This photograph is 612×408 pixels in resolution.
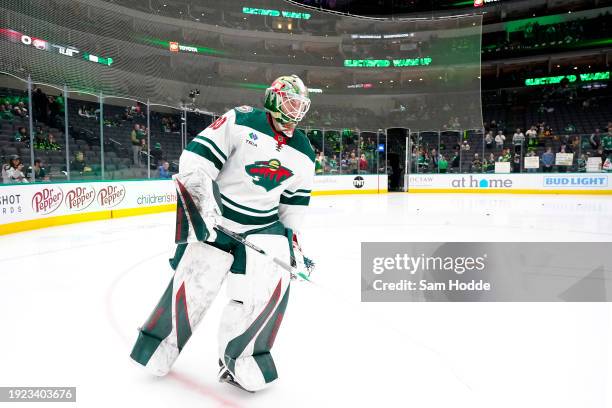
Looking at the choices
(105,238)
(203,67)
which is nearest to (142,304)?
(105,238)

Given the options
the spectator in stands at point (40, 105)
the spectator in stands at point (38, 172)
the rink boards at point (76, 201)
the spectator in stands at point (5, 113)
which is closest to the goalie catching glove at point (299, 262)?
Answer: the rink boards at point (76, 201)

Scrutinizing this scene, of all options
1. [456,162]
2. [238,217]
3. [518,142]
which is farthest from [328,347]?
[518,142]

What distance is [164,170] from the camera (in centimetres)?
1041

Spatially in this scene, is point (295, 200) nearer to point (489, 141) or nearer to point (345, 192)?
point (345, 192)

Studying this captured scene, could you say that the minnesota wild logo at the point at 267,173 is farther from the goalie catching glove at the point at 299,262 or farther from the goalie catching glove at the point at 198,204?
the goalie catching glove at the point at 299,262

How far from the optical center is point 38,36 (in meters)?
8.28

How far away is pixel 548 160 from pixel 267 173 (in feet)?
53.3

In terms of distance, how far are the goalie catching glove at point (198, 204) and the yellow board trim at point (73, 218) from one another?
6330 millimetres

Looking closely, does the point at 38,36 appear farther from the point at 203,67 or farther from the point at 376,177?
the point at 376,177

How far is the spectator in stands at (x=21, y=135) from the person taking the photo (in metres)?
7.13

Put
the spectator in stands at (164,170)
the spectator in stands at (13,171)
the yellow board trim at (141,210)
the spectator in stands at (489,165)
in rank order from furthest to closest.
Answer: the spectator in stands at (489,165) → the spectator in stands at (164,170) → the yellow board trim at (141,210) → the spectator in stands at (13,171)

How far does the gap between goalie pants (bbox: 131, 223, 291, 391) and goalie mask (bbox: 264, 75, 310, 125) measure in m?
0.52

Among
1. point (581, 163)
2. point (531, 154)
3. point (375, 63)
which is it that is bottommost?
point (581, 163)

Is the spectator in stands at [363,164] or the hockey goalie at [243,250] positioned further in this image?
the spectator in stands at [363,164]
